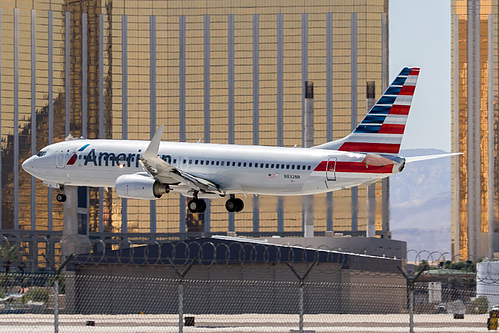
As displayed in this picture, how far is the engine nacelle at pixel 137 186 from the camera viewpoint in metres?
73.6

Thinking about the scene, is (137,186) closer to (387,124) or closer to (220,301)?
(220,301)

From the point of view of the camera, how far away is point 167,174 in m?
74.9

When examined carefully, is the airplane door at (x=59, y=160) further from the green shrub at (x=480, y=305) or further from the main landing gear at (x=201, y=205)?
the green shrub at (x=480, y=305)

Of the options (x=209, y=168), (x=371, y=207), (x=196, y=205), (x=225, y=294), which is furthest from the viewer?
(x=371, y=207)

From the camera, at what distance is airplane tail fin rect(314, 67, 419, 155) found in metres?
79.8

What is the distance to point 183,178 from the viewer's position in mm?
75000

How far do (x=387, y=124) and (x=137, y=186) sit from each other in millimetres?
21073

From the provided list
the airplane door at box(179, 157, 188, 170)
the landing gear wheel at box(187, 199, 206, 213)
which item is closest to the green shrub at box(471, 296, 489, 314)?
the landing gear wheel at box(187, 199, 206, 213)

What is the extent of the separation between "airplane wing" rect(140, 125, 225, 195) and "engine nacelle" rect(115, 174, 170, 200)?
778mm

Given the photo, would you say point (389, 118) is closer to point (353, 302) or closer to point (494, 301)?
point (353, 302)

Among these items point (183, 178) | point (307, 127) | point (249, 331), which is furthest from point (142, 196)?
point (307, 127)

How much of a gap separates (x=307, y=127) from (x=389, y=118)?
70886 mm

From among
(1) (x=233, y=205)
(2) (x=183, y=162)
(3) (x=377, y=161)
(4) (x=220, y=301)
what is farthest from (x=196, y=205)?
(4) (x=220, y=301)

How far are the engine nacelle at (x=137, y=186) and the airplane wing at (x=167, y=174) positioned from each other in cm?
78
